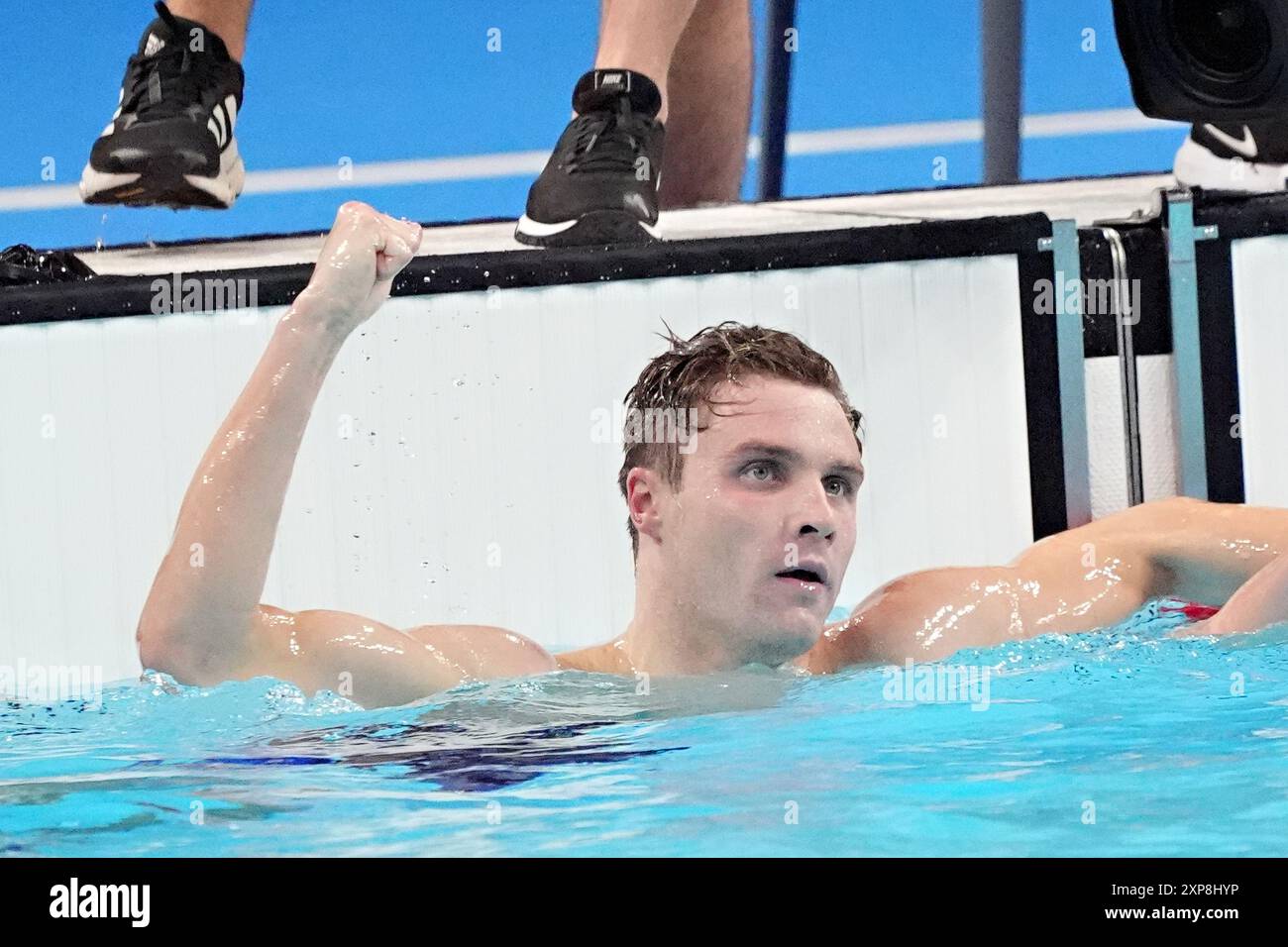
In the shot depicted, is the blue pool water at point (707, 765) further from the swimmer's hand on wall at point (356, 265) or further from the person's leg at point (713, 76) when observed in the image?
the person's leg at point (713, 76)

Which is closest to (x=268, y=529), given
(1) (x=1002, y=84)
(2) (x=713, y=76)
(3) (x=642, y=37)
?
(3) (x=642, y=37)

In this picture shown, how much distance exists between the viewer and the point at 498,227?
285 centimetres

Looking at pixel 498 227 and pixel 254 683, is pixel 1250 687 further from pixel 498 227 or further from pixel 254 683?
pixel 498 227

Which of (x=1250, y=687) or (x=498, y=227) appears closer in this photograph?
(x=1250, y=687)

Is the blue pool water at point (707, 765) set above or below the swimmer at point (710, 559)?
below

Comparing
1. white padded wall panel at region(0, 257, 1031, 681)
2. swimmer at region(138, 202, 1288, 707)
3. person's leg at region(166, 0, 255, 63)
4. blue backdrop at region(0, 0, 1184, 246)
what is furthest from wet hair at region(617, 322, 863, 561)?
blue backdrop at region(0, 0, 1184, 246)

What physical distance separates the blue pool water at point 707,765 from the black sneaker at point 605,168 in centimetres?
72

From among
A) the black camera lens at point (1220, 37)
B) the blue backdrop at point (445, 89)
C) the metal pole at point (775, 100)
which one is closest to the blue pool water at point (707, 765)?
the black camera lens at point (1220, 37)

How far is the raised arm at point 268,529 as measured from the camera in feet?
4.64

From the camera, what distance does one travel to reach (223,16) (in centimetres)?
236

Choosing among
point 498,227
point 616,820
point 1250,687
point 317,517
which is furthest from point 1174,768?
point 498,227

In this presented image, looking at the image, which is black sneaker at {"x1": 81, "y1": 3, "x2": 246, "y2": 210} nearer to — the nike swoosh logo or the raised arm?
the raised arm

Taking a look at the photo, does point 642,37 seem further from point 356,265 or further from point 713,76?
point 356,265
